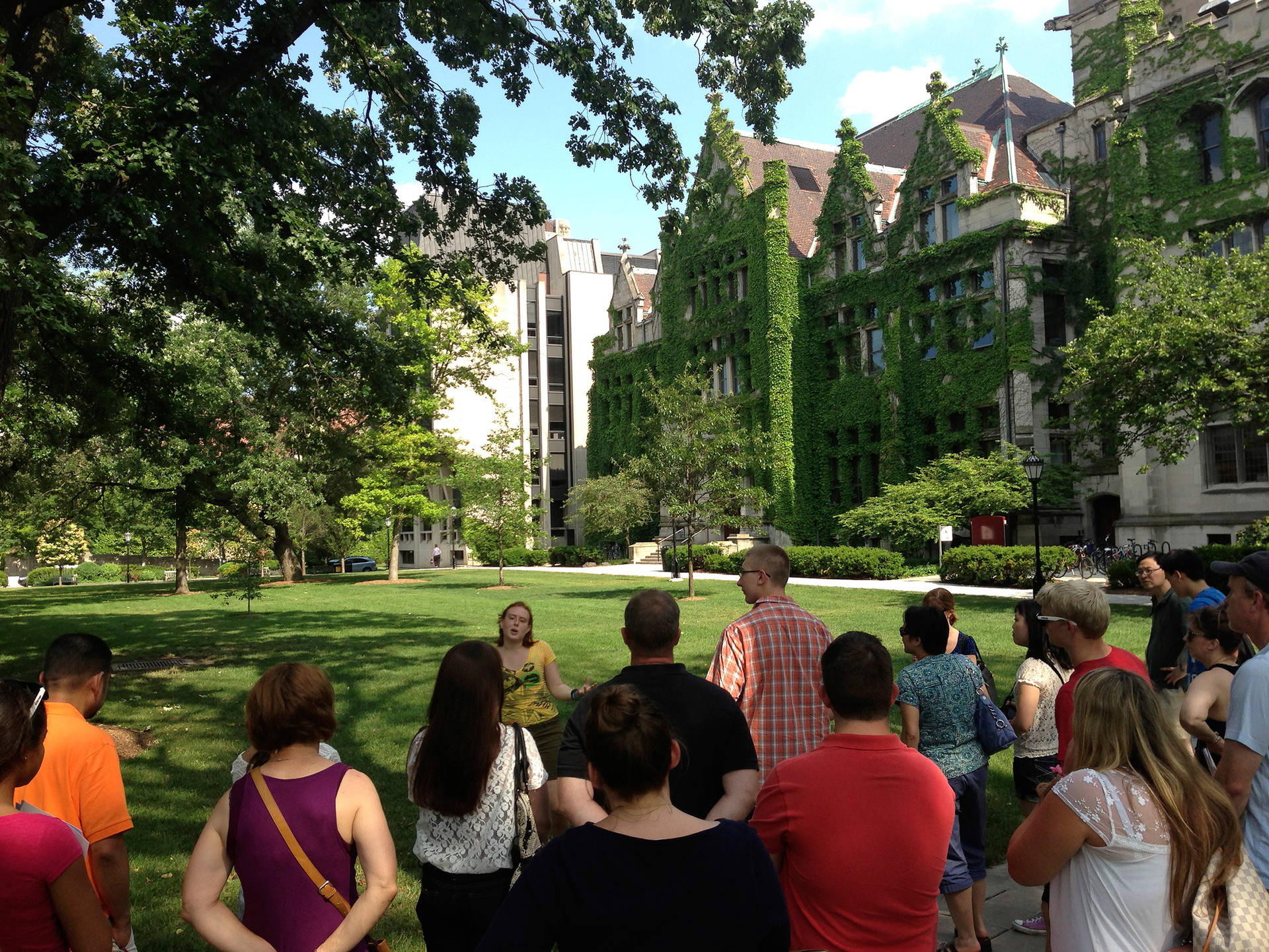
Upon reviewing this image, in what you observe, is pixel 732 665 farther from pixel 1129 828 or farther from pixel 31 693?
pixel 31 693

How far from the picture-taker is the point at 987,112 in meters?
44.0

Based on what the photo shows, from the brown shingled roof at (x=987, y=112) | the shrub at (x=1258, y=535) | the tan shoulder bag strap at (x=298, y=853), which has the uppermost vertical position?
the brown shingled roof at (x=987, y=112)

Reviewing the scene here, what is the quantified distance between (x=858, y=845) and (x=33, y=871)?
2.63 metres

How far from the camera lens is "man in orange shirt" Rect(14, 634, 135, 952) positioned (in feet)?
11.8

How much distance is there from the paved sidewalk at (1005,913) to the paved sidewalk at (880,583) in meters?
9.71

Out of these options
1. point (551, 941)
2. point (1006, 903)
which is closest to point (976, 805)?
point (1006, 903)

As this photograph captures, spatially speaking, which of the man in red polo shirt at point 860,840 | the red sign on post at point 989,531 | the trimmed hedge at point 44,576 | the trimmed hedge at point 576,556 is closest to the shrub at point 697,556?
the trimmed hedge at point 576,556

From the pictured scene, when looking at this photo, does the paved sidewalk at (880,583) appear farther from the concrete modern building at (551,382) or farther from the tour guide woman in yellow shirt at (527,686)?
the concrete modern building at (551,382)

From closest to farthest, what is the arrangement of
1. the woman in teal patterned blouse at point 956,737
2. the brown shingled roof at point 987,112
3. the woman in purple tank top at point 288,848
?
the woman in purple tank top at point 288,848, the woman in teal patterned blouse at point 956,737, the brown shingled roof at point 987,112


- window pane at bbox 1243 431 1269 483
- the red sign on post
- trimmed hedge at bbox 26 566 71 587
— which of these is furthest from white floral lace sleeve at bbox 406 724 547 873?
trimmed hedge at bbox 26 566 71 587

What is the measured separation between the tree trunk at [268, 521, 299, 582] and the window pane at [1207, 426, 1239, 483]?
37298 mm

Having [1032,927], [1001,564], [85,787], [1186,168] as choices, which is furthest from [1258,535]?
[85,787]

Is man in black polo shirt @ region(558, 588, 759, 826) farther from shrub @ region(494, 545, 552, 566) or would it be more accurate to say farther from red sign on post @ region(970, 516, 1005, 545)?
shrub @ region(494, 545, 552, 566)

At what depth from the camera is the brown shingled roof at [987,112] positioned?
42.9 metres
